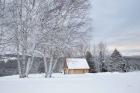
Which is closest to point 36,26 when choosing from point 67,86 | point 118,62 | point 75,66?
point 67,86

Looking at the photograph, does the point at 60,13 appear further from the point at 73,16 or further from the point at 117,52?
the point at 117,52

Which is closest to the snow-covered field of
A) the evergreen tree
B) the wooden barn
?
the wooden barn

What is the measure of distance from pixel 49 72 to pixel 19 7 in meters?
7.74

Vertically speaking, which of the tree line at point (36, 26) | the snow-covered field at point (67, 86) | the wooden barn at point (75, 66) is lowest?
the wooden barn at point (75, 66)

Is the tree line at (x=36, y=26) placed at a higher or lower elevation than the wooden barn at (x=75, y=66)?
higher

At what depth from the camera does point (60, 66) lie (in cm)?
6191

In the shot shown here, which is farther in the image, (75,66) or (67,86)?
(75,66)

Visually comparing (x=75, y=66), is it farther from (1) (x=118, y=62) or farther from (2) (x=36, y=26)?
(2) (x=36, y=26)

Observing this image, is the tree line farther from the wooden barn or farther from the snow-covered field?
the wooden barn

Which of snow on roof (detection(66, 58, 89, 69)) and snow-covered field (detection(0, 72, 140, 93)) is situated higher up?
snow-covered field (detection(0, 72, 140, 93))

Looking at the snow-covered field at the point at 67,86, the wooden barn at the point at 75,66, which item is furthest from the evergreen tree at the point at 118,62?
the snow-covered field at the point at 67,86

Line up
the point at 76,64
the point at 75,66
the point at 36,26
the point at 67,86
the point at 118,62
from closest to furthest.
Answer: the point at 67,86
the point at 36,26
the point at 75,66
the point at 76,64
the point at 118,62

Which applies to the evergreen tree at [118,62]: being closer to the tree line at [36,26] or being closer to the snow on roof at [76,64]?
the snow on roof at [76,64]

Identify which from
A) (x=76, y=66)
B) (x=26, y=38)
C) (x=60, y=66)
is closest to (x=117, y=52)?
(x=76, y=66)
